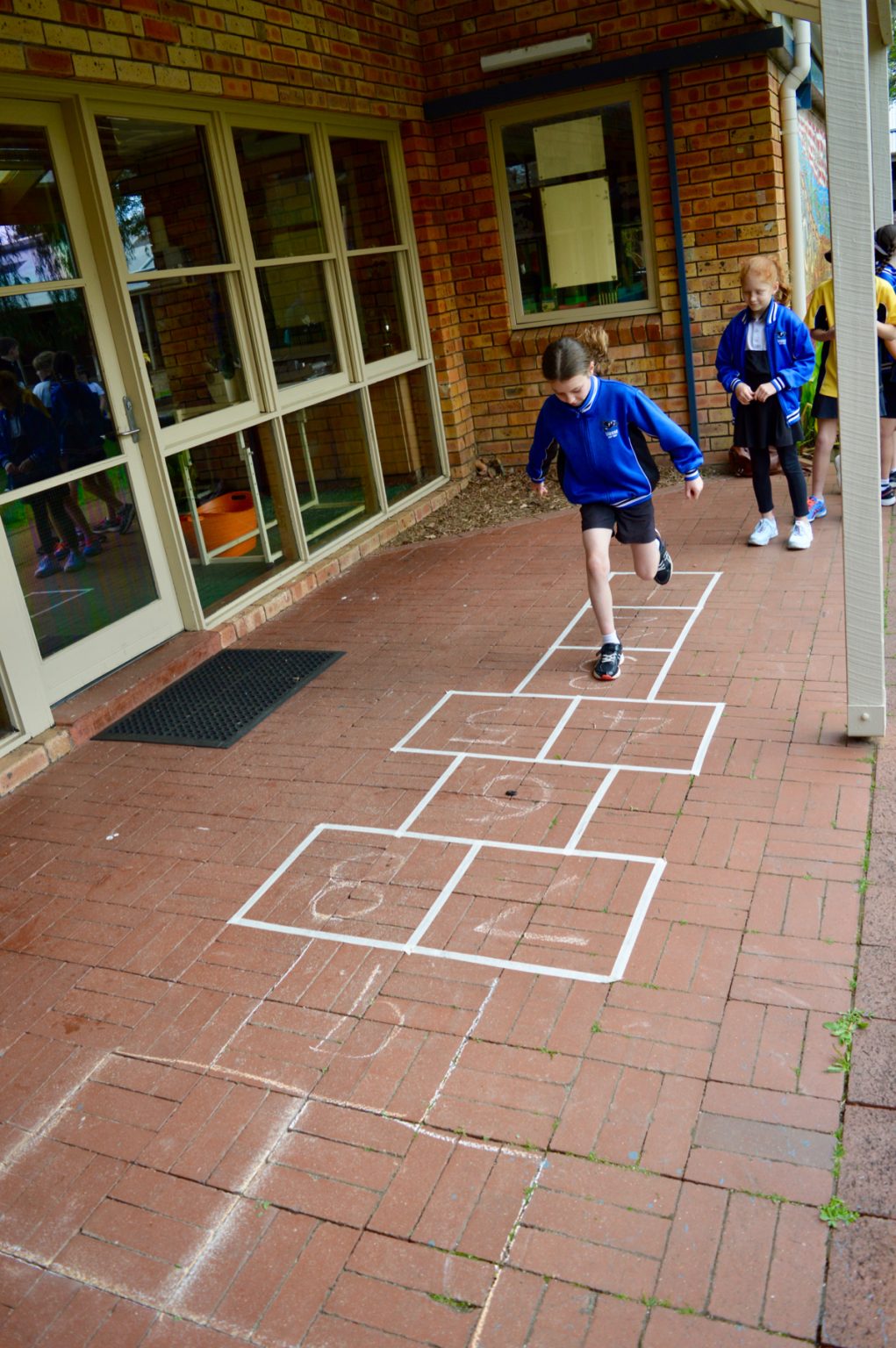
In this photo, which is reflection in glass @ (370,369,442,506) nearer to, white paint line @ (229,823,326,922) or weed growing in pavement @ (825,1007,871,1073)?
white paint line @ (229,823,326,922)

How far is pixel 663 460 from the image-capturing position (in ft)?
31.1

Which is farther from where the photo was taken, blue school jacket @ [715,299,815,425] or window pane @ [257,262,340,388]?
window pane @ [257,262,340,388]

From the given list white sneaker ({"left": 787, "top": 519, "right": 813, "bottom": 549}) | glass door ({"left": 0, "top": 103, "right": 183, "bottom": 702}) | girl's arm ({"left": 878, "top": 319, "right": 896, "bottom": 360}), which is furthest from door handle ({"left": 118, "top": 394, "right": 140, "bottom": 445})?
girl's arm ({"left": 878, "top": 319, "right": 896, "bottom": 360})

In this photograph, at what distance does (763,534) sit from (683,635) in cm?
157

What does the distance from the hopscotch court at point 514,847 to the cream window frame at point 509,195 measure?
181 inches

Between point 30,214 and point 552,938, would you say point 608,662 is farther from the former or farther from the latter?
point 30,214

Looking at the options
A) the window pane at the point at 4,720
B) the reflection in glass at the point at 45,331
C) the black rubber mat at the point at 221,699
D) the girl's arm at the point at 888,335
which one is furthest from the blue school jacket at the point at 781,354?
the window pane at the point at 4,720

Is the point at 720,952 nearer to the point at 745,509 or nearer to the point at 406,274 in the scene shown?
the point at 745,509

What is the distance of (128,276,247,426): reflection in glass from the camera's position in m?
6.05

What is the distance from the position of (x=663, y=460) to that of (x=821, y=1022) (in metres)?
7.23

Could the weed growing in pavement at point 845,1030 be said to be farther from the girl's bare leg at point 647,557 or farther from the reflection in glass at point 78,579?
the reflection in glass at point 78,579

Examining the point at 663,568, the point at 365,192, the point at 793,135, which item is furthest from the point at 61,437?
the point at 793,135

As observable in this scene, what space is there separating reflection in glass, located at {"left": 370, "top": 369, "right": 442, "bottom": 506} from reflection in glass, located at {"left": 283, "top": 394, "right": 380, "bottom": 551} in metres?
0.31

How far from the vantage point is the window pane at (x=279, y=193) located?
6902mm
